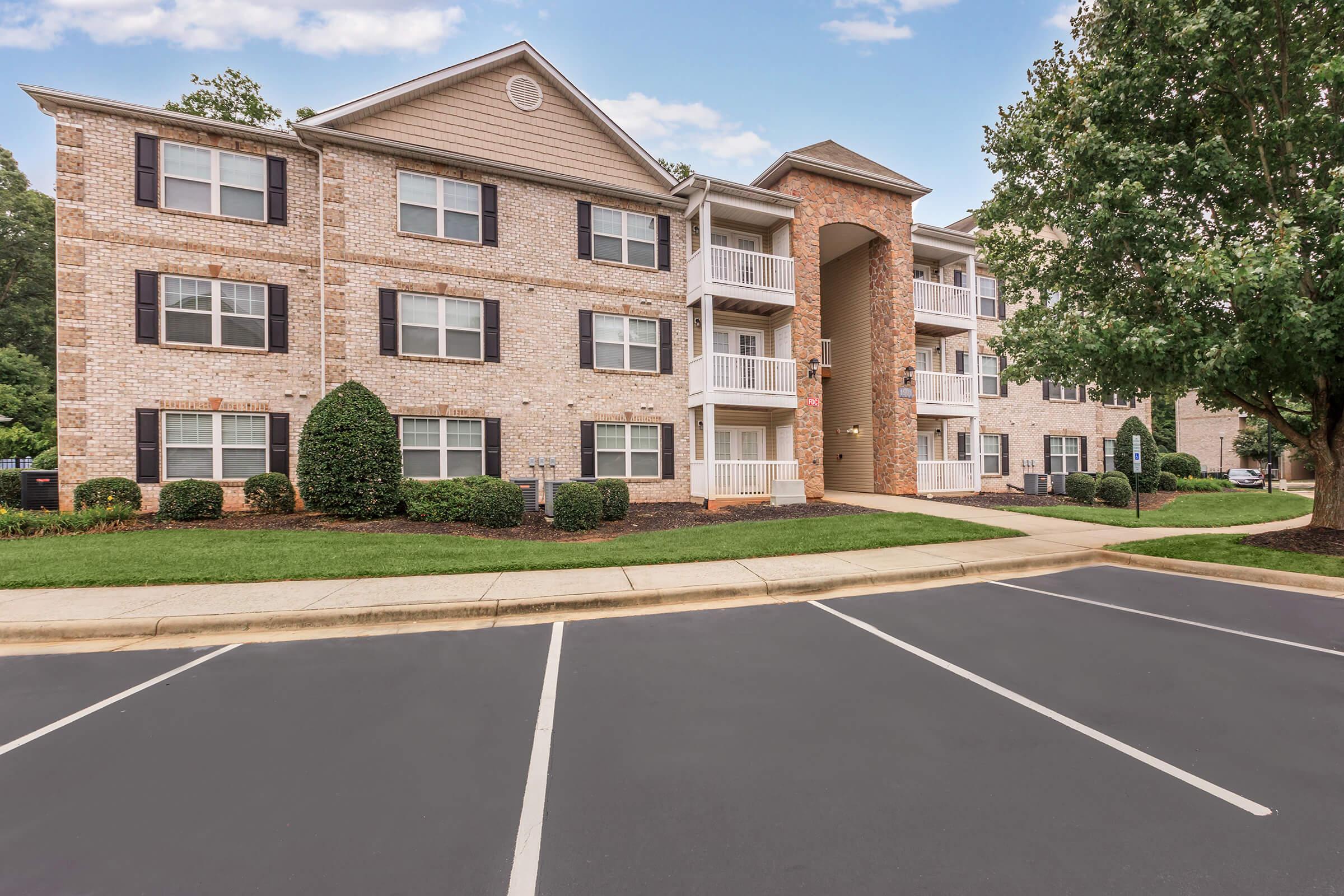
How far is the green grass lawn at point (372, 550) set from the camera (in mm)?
7285

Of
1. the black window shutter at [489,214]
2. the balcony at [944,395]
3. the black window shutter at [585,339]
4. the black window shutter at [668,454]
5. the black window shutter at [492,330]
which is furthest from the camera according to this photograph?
the balcony at [944,395]

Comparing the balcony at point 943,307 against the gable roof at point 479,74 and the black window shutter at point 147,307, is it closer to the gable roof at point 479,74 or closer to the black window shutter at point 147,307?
the gable roof at point 479,74

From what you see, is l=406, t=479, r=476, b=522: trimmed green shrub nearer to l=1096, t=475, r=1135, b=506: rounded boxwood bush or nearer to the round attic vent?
the round attic vent

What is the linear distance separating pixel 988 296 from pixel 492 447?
20.4m

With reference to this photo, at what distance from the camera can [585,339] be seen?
15.7 meters

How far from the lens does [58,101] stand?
11.9 metres

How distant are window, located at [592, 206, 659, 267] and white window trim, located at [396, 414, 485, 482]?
6.26 metres

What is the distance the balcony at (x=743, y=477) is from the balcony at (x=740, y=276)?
4.90 meters

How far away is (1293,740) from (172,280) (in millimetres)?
19046

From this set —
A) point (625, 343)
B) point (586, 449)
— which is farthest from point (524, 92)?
point (586, 449)

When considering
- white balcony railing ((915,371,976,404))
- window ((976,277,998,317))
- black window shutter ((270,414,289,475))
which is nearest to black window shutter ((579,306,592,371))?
black window shutter ((270,414,289,475))

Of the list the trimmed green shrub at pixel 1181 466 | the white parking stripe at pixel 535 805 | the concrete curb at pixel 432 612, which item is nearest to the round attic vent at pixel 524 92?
the concrete curb at pixel 432 612

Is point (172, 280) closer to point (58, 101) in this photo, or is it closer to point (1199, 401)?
point (58, 101)

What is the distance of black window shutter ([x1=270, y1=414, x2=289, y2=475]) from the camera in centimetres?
1337
